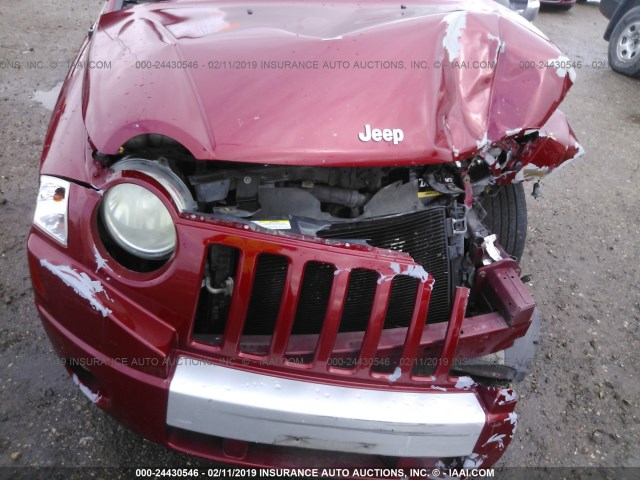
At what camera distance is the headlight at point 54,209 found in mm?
1447

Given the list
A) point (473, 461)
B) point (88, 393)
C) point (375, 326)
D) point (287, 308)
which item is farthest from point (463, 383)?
point (88, 393)

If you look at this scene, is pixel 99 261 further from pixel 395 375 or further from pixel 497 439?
pixel 497 439

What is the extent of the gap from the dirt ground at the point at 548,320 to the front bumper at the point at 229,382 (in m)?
0.53

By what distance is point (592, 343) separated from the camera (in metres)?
2.50

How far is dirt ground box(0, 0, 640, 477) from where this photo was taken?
189cm

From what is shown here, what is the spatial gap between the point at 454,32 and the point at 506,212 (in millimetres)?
999

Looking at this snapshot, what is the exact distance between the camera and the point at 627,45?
5672 mm

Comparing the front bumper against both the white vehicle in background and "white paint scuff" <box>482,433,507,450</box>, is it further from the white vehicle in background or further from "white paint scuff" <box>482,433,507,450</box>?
the white vehicle in background

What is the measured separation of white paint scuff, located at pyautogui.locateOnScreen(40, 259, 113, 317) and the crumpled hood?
13.7 inches

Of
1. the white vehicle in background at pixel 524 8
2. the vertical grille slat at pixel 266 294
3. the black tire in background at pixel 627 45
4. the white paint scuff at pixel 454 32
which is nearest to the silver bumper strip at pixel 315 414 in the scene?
the vertical grille slat at pixel 266 294

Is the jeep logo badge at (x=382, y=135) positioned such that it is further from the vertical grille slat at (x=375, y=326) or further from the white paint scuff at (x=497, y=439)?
the white paint scuff at (x=497, y=439)

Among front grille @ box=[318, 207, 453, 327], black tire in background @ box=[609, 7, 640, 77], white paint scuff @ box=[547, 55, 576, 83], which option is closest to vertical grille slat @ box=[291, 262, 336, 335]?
front grille @ box=[318, 207, 453, 327]

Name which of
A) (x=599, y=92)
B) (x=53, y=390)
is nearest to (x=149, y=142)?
(x=53, y=390)

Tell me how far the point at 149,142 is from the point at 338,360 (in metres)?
0.84
